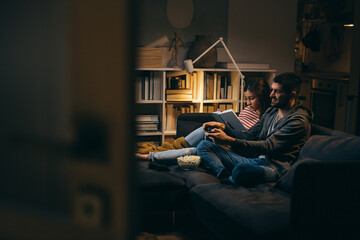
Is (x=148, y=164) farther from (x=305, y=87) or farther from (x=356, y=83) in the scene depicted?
(x=305, y=87)

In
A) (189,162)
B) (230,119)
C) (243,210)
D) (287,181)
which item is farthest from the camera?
(230,119)

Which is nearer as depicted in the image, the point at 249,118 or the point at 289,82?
the point at 289,82

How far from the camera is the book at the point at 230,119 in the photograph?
3342 millimetres

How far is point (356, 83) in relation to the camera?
13.2 ft

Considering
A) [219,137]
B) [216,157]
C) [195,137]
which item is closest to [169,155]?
[195,137]

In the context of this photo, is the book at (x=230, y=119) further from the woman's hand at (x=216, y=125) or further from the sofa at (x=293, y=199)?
the sofa at (x=293, y=199)

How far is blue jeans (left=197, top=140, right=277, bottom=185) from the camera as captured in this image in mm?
2520

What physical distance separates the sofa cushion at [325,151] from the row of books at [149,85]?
2.35 metres

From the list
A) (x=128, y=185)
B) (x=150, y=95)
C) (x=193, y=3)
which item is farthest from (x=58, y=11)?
(x=193, y=3)

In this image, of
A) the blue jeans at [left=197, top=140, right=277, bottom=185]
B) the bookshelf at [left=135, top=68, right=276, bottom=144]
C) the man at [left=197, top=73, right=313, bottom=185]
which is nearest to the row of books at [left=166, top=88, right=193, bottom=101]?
the bookshelf at [left=135, top=68, right=276, bottom=144]

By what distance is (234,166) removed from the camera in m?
3.04

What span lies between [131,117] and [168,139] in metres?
4.21

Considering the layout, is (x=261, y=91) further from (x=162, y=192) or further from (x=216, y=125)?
(x=162, y=192)

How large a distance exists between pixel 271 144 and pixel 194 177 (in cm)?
60
